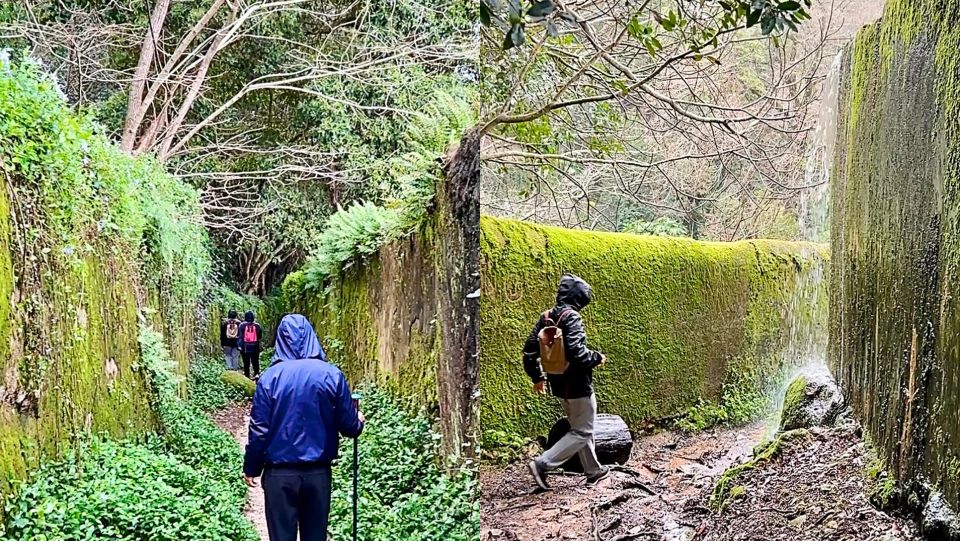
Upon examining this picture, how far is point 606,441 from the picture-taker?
7652 millimetres

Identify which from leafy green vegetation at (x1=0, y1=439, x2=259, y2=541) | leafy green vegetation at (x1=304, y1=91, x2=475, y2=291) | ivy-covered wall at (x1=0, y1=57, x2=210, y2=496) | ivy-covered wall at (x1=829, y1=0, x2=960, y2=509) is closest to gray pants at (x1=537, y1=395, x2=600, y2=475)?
ivy-covered wall at (x1=829, y1=0, x2=960, y2=509)

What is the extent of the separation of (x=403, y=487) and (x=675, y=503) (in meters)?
2.42

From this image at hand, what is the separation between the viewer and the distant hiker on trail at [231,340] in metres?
17.9

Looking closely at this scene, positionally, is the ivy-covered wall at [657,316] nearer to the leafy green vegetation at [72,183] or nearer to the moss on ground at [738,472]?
the moss on ground at [738,472]

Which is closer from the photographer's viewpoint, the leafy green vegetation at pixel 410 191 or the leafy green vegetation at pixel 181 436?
the leafy green vegetation at pixel 410 191

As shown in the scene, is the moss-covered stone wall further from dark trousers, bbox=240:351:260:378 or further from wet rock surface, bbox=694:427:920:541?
dark trousers, bbox=240:351:260:378

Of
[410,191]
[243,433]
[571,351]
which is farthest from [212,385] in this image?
[571,351]

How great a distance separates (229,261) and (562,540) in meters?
19.4

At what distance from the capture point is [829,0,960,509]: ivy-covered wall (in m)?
3.28

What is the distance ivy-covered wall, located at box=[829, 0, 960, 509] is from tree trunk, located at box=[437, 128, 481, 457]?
2.95 m

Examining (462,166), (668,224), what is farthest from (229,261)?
(462,166)

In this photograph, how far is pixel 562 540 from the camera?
5.83 meters

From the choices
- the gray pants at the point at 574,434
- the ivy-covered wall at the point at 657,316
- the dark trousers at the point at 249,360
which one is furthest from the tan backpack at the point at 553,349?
the dark trousers at the point at 249,360

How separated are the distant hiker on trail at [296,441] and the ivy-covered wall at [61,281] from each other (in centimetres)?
136
